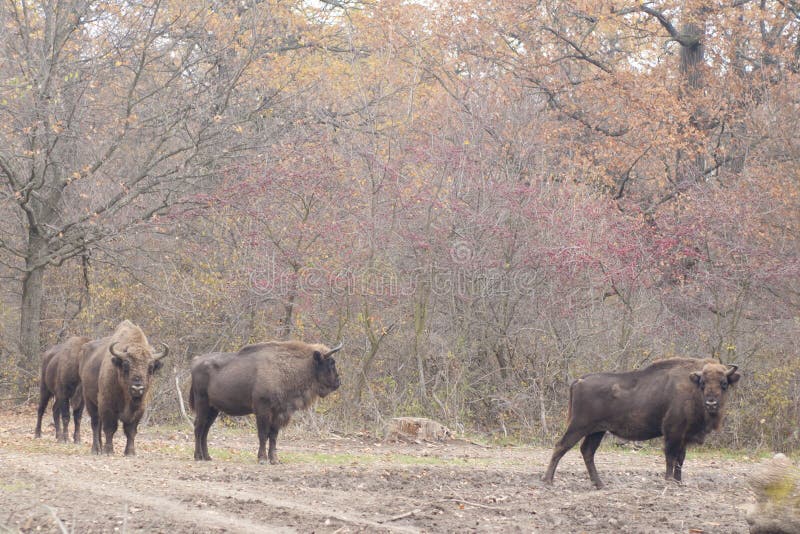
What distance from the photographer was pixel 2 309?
26.0 m

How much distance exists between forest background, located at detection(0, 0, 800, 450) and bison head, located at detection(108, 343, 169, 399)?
22.6 feet

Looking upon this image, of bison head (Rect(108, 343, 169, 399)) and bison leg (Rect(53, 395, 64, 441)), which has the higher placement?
bison head (Rect(108, 343, 169, 399))

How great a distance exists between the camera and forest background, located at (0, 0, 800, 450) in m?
21.8

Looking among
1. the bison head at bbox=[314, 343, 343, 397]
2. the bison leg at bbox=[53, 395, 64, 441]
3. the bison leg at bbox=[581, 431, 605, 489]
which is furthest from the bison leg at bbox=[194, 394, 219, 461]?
the bison leg at bbox=[581, 431, 605, 489]

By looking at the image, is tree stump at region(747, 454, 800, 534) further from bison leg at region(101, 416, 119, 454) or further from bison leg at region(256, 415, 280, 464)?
bison leg at region(101, 416, 119, 454)

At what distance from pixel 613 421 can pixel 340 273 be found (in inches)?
379

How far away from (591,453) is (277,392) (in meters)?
4.99

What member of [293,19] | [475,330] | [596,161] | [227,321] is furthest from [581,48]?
[227,321]

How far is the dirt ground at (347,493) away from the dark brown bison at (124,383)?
1.91 ft

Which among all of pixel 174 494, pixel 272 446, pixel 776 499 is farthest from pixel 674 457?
pixel 174 494

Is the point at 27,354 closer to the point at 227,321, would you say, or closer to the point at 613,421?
the point at 227,321

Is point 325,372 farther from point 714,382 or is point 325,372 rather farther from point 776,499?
point 776,499

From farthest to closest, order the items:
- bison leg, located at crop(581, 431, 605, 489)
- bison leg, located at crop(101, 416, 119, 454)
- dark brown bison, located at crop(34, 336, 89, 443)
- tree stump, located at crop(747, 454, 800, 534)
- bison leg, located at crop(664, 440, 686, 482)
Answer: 1. dark brown bison, located at crop(34, 336, 89, 443)
2. bison leg, located at crop(101, 416, 119, 454)
3. bison leg, located at crop(664, 440, 686, 482)
4. bison leg, located at crop(581, 431, 605, 489)
5. tree stump, located at crop(747, 454, 800, 534)

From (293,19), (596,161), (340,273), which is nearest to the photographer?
(340,273)
